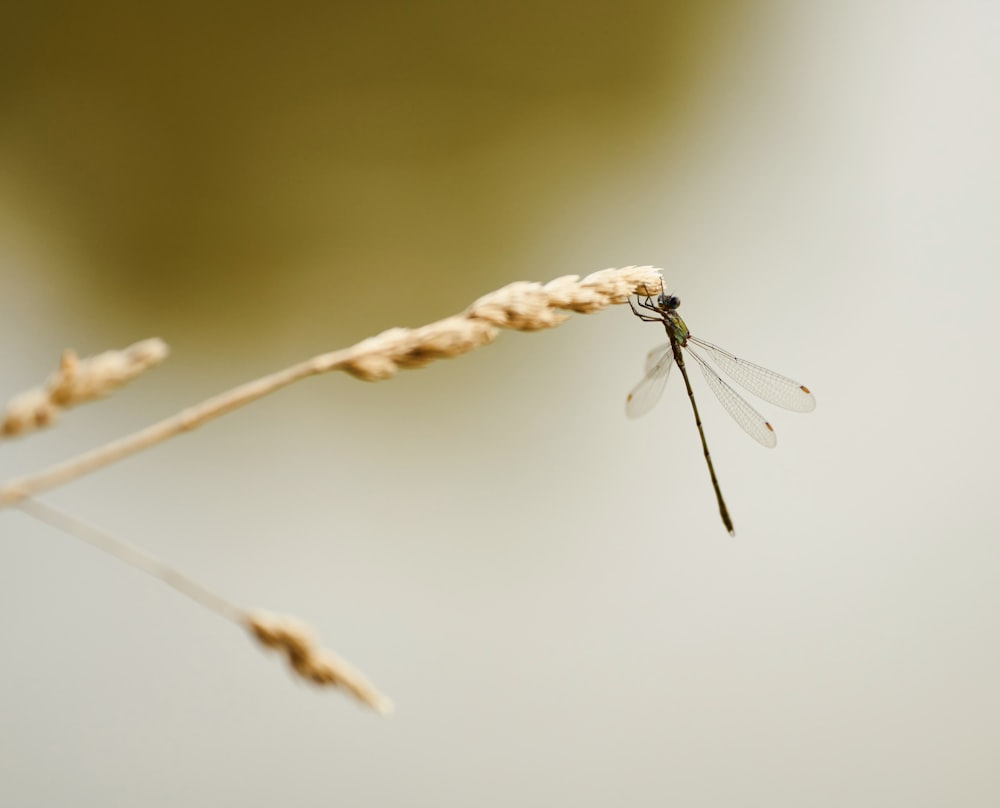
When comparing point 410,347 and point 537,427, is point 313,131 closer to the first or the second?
point 537,427

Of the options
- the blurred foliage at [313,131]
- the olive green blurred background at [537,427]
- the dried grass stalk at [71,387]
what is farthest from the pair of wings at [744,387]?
the dried grass stalk at [71,387]

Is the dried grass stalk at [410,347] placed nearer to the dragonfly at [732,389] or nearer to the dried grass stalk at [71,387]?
the dried grass stalk at [71,387]

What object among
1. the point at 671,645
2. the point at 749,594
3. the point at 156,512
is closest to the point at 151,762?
the point at 156,512

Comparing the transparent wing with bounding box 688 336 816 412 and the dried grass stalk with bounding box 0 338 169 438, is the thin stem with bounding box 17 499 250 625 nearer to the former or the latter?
the dried grass stalk with bounding box 0 338 169 438

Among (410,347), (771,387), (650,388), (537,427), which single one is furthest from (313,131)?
(410,347)

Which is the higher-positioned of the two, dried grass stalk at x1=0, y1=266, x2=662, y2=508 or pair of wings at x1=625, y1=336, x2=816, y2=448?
pair of wings at x1=625, y1=336, x2=816, y2=448

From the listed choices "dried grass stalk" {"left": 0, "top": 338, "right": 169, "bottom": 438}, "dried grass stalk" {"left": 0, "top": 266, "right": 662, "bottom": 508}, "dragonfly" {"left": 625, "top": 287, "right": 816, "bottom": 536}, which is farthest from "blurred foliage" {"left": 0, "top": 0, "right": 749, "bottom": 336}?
"dried grass stalk" {"left": 0, "top": 338, "right": 169, "bottom": 438}
